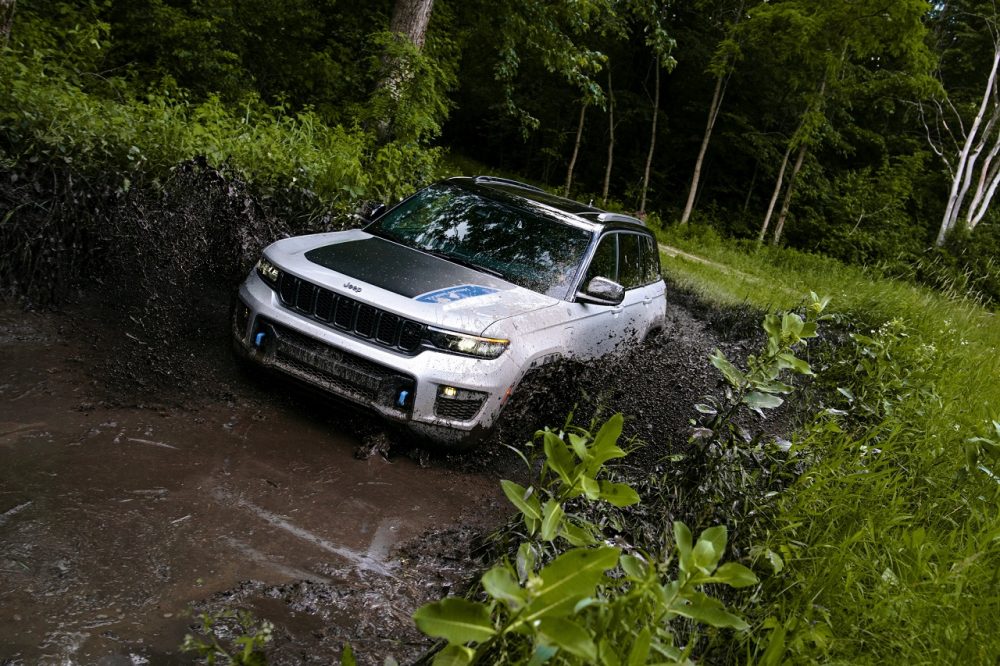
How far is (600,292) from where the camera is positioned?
16.9ft

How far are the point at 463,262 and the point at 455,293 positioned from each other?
2.13 ft

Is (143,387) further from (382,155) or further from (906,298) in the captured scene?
(906,298)

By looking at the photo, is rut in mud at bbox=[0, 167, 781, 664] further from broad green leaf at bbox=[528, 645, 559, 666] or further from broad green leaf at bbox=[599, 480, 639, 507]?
broad green leaf at bbox=[528, 645, 559, 666]

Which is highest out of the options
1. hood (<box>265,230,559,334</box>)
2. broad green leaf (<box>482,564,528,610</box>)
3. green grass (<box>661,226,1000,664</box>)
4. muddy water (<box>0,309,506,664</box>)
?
broad green leaf (<box>482,564,528,610</box>)

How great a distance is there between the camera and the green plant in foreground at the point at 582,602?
1.40 meters

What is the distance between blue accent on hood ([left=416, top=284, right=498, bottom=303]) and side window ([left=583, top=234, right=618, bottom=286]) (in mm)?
976

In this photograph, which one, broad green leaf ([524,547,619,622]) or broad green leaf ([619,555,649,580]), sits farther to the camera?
broad green leaf ([619,555,649,580])

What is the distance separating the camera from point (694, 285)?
11266mm

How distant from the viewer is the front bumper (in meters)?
4.08

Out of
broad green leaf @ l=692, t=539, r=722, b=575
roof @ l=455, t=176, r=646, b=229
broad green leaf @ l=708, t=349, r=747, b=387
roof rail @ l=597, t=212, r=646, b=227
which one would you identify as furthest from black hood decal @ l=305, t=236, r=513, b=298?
broad green leaf @ l=692, t=539, r=722, b=575

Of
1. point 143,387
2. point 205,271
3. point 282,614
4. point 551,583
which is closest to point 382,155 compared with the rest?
point 205,271

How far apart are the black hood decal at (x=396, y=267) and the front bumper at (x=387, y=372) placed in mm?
394

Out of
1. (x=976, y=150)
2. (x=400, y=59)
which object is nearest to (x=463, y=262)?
(x=400, y=59)

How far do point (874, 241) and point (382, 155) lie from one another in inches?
767
